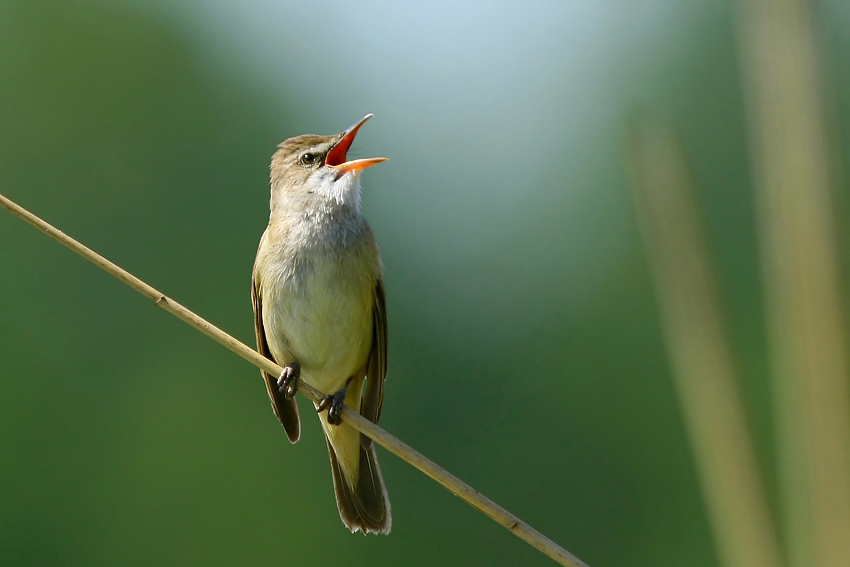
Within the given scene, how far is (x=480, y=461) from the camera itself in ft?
47.3

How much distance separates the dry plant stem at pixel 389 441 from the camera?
7.68 feet

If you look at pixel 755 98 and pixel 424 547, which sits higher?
pixel 755 98

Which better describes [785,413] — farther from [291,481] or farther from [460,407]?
[460,407]

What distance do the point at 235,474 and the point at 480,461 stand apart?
4.24 metres

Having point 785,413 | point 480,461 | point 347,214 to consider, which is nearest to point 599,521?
point 480,461

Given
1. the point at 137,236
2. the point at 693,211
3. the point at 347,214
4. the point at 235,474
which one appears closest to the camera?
the point at 693,211

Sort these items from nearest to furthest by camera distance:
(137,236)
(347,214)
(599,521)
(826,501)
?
1. (826,501)
2. (347,214)
3. (599,521)
4. (137,236)

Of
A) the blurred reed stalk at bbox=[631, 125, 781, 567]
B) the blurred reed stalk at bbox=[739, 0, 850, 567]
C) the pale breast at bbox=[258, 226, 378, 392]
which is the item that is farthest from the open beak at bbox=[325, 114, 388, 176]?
the blurred reed stalk at bbox=[739, 0, 850, 567]

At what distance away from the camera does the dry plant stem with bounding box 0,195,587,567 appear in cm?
234

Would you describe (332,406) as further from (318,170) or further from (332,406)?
(318,170)

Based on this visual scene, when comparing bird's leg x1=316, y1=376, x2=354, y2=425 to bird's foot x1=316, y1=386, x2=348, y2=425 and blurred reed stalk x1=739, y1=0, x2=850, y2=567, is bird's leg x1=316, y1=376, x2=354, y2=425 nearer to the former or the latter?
bird's foot x1=316, y1=386, x2=348, y2=425

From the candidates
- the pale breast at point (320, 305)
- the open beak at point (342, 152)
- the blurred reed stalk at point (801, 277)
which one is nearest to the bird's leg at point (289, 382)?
the pale breast at point (320, 305)

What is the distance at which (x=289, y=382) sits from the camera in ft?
14.4

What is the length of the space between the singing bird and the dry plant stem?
890 mm
